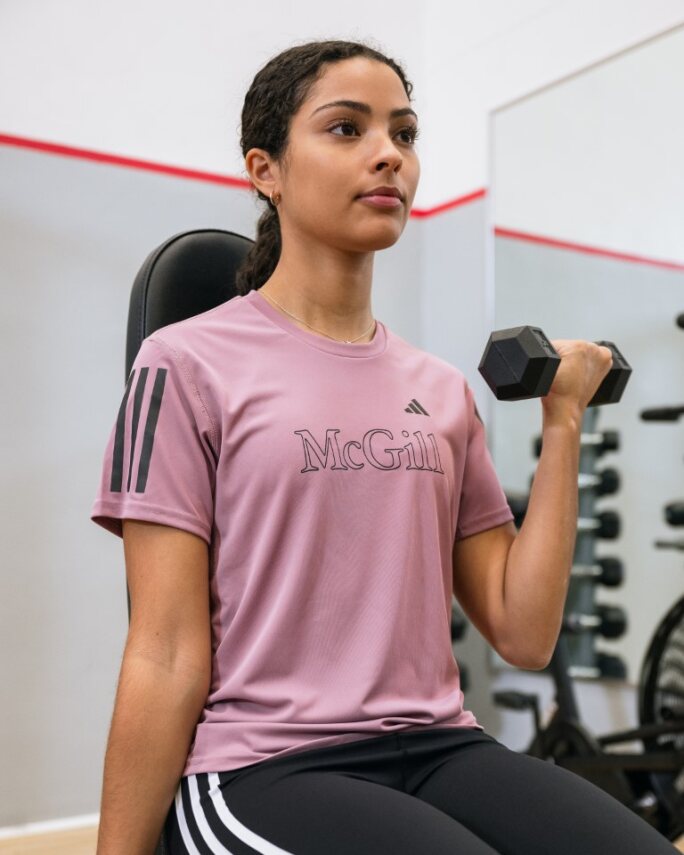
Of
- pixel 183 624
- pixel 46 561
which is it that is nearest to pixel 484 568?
pixel 183 624

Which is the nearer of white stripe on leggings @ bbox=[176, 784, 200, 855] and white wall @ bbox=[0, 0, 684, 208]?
white stripe on leggings @ bbox=[176, 784, 200, 855]

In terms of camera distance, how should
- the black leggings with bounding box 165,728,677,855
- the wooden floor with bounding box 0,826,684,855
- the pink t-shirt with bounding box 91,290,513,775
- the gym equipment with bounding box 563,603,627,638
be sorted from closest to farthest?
the black leggings with bounding box 165,728,677,855 < the pink t-shirt with bounding box 91,290,513,775 < the wooden floor with bounding box 0,826,684,855 < the gym equipment with bounding box 563,603,627,638

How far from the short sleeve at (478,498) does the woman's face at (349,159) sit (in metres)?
0.26

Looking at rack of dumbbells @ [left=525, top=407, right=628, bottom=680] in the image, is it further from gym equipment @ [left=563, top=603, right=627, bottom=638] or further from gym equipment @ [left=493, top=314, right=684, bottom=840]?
gym equipment @ [left=493, top=314, right=684, bottom=840]

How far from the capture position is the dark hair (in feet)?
4.07

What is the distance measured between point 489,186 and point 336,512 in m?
2.20

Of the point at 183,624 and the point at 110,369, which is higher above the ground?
the point at 110,369

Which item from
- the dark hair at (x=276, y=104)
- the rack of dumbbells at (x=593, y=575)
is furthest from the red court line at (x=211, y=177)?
the dark hair at (x=276, y=104)

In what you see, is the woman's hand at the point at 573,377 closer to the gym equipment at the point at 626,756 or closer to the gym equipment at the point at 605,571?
the gym equipment at the point at 626,756

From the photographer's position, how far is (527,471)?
3.09m

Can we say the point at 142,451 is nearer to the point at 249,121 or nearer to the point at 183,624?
the point at 183,624

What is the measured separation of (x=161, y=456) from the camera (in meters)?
1.07

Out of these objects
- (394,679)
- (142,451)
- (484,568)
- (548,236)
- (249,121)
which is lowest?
(394,679)

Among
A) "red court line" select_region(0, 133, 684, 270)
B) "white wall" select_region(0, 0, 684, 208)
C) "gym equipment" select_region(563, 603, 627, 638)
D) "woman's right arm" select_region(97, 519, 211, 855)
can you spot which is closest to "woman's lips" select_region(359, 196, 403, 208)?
"woman's right arm" select_region(97, 519, 211, 855)
